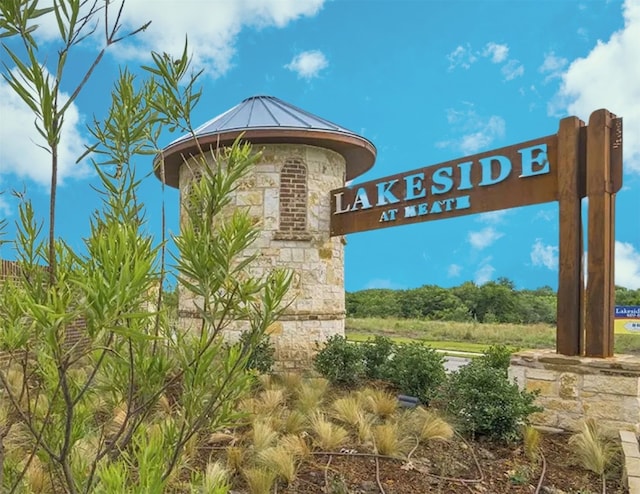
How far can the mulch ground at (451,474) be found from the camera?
4.34 meters

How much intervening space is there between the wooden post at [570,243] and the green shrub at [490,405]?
983 mm

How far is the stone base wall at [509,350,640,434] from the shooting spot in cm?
564

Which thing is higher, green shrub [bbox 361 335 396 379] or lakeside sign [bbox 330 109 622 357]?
lakeside sign [bbox 330 109 622 357]

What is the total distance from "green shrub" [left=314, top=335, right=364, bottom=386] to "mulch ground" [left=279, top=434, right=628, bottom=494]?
3066 mm

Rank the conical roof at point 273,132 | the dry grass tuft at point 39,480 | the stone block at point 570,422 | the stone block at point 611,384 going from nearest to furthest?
the dry grass tuft at point 39,480
the stone block at point 611,384
the stone block at point 570,422
the conical roof at point 273,132

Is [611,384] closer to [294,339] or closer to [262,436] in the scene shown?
[262,436]

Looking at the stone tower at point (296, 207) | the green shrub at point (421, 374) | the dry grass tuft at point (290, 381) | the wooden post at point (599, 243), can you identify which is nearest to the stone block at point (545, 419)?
the wooden post at point (599, 243)

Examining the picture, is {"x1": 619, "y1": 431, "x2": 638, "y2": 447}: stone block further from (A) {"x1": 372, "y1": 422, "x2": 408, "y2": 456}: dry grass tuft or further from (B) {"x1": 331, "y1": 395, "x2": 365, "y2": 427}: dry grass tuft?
(B) {"x1": 331, "y1": 395, "x2": 365, "y2": 427}: dry grass tuft

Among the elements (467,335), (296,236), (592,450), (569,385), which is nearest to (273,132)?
(296,236)

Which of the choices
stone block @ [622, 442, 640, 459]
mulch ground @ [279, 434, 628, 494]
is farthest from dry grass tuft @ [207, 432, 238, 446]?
stone block @ [622, 442, 640, 459]

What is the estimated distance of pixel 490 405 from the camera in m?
5.50

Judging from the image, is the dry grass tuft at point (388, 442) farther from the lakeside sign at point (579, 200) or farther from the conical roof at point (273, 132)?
the conical roof at point (273, 132)

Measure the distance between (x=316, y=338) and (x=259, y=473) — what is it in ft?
17.0

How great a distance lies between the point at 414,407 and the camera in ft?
22.0
